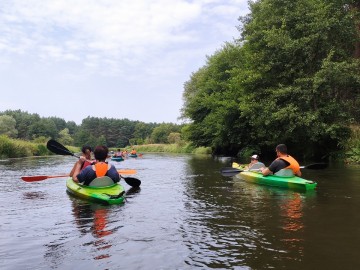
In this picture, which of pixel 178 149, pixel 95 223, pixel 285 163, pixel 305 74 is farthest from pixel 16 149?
pixel 178 149

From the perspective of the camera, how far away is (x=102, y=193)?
27.5 feet

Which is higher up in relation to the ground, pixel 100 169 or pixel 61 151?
pixel 61 151

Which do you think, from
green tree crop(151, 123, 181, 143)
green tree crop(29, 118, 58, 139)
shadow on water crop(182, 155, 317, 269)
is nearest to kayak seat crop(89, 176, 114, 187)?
shadow on water crop(182, 155, 317, 269)

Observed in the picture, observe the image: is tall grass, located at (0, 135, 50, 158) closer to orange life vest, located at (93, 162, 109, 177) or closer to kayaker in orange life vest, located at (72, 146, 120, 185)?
kayaker in orange life vest, located at (72, 146, 120, 185)

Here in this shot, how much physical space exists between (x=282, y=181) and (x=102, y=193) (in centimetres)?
522

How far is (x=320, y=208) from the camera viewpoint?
300 inches

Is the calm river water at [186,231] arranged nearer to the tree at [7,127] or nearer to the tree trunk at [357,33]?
the tree trunk at [357,33]

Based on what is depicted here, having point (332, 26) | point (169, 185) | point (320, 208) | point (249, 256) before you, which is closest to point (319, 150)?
point (332, 26)

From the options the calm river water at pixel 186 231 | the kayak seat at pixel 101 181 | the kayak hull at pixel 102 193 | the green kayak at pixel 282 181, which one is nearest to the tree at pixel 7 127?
the calm river water at pixel 186 231

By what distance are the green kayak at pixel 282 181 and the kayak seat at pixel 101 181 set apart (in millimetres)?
4920

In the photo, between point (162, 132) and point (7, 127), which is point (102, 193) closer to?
point (7, 127)

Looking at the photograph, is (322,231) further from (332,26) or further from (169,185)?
(332,26)

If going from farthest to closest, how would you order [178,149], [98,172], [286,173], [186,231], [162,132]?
[162,132] < [178,149] < [286,173] < [98,172] < [186,231]

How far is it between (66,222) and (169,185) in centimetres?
559
